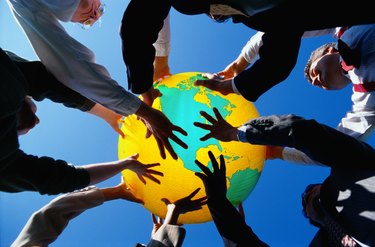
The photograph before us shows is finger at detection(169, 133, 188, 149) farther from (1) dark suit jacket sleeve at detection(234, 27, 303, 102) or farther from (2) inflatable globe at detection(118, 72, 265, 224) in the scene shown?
(1) dark suit jacket sleeve at detection(234, 27, 303, 102)

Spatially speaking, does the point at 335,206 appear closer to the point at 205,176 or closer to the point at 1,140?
the point at 205,176

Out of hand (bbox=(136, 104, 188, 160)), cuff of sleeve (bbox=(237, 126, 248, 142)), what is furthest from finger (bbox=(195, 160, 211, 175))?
cuff of sleeve (bbox=(237, 126, 248, 142))

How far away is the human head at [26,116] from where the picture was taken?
53.8 inches

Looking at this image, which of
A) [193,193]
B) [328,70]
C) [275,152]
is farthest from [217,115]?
[328,70]

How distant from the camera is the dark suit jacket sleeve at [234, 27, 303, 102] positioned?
1249mm

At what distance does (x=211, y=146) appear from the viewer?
1511 mm

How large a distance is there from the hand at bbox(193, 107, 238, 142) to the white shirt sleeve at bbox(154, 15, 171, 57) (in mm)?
537

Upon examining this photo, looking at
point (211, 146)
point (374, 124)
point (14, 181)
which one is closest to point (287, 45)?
point (211, 146)

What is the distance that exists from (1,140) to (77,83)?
369 mm

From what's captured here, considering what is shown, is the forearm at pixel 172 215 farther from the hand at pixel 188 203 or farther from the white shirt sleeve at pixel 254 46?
the white shirt sleeve at pixel 254 46

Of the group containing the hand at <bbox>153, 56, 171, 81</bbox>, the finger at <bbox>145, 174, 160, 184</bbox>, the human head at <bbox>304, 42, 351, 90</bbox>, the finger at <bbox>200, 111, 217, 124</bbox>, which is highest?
the human head at <bbox>304, 42, 351, 90</bbox>

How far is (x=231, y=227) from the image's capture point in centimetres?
131

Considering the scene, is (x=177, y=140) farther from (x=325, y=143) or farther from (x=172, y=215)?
(x=325, y=143)

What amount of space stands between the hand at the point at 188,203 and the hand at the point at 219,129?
315 millimetres
